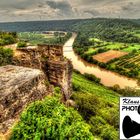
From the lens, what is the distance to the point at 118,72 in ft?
317

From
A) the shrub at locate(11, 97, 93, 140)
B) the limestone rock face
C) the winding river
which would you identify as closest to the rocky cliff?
the limestone rock face

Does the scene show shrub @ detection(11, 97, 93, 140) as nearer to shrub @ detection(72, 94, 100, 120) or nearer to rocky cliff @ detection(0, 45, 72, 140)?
rocky cliff @ detection(0, 45, 72, 140)

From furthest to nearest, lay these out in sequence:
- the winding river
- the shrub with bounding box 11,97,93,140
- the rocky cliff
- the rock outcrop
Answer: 1. the winding river
2. the rock outcrop
3. the rocky cliff
4. the shrub with bounding box 11,97,93,140

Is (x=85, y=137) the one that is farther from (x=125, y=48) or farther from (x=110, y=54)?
(x=125, y=48)

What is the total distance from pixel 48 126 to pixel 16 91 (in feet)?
17.6

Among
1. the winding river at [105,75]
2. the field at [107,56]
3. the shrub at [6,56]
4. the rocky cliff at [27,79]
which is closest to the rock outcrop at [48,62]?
the rocky cliff at [27,79]

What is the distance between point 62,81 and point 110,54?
97.0 m

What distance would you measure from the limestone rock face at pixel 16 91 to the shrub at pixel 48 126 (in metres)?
1.99

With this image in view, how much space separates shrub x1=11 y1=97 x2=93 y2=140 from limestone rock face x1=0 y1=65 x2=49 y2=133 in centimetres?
199


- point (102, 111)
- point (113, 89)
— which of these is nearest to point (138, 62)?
point (113, 89)

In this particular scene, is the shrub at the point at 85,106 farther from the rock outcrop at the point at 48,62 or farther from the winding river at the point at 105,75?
the winding river at the point at 105,75

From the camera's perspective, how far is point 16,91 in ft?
58.8

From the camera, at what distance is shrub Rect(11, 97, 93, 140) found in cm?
1325

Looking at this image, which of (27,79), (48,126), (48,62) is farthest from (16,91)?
(48,62)
